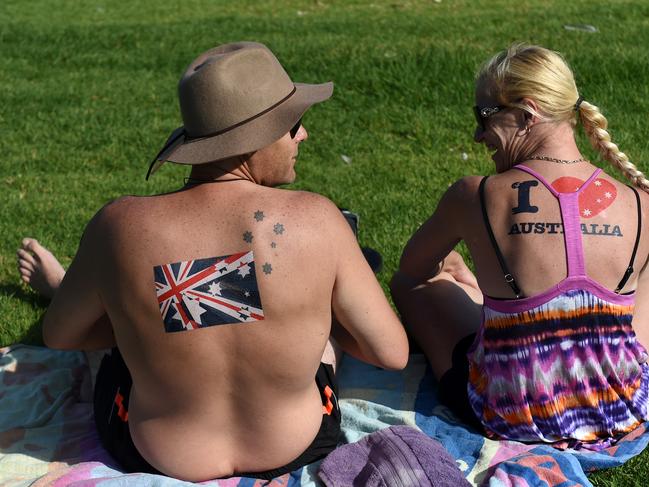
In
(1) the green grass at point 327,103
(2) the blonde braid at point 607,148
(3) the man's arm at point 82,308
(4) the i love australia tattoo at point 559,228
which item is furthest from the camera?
(1) the green grass at point 327,103

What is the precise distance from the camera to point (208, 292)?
2.78 metres

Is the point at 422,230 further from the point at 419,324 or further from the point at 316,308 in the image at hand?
the point at 316,308

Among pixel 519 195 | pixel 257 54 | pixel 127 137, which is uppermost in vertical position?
pixel 257 54

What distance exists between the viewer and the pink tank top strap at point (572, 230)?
10.5ft

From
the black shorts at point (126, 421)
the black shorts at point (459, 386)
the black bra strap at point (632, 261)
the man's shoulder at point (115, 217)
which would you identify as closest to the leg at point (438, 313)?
the black shorts at point (459, 386)

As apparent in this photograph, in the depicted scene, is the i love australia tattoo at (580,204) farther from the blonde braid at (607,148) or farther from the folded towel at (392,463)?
the folded towel at (392,463)

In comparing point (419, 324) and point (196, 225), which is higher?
point (196, 225)

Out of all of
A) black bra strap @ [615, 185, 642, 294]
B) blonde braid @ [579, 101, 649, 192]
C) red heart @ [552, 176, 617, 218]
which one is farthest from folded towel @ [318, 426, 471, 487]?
blonde braid @ [579, 101, 649, 192]

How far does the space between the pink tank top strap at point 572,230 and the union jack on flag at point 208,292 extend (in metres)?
1.13

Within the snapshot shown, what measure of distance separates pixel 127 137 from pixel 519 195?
4.41 metres

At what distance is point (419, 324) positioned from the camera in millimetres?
3975

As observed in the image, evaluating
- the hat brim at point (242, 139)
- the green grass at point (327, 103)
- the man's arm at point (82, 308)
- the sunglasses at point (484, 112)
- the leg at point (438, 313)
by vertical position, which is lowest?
the green grass at point (327, 103)

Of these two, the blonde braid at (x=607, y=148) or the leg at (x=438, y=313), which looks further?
the leg at (x=438, y=313)

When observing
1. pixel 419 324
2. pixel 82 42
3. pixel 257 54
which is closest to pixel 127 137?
pixel 82 42
